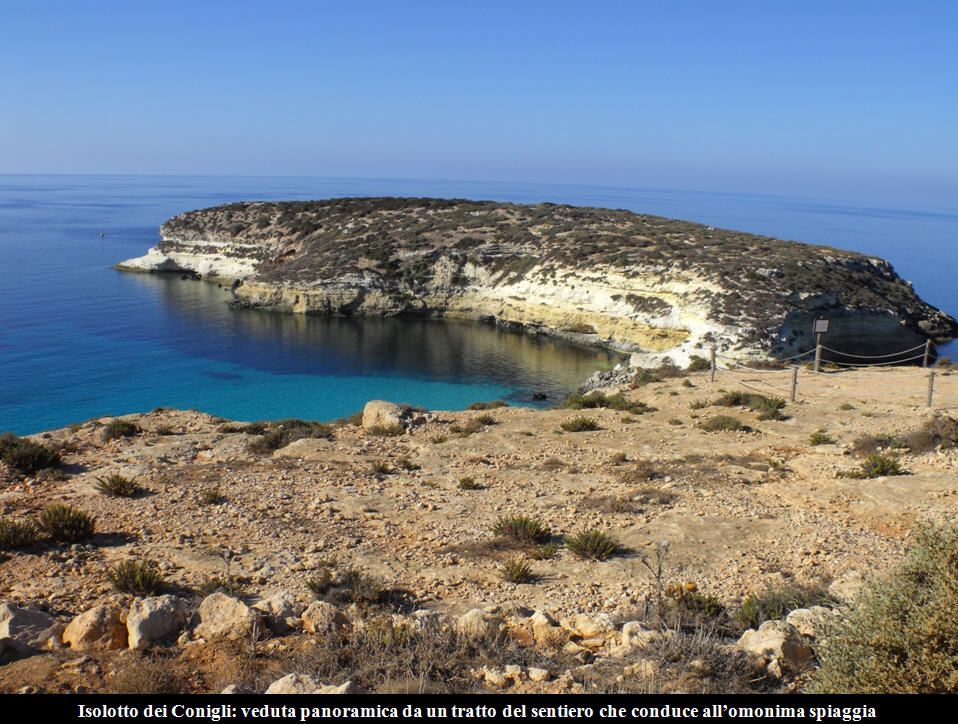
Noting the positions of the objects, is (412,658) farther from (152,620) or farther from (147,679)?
(152,620)

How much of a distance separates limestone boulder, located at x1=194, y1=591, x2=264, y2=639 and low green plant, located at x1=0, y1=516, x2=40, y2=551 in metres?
4.06

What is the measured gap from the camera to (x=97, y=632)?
631cm

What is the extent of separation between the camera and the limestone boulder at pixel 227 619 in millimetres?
6551

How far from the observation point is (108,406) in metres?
27.9

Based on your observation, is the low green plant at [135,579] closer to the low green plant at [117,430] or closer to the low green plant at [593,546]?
the low green plant at [593,546]

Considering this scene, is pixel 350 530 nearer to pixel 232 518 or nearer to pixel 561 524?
pixel 232 518

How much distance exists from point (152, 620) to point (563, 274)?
43597 millimetres

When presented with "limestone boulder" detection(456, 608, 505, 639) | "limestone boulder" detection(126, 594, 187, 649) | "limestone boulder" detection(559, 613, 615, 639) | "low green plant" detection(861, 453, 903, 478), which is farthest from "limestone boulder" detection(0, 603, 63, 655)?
"low green plant" detection(861, 453, 903, 478)

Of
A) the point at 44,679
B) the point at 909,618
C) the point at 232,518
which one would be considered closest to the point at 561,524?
the point at 232,518

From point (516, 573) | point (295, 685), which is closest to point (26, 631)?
point (295, 685)

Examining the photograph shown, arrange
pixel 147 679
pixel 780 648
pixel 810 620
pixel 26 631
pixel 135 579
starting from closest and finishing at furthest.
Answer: pixel 147 679
pixel 780 648
pixel 26 631
pixel 810 620
pixel 135 579

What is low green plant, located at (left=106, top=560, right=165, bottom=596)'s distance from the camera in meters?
7.71

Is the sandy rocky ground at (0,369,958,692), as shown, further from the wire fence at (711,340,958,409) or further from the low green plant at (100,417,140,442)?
the wire fence at (711,340,958,409)
